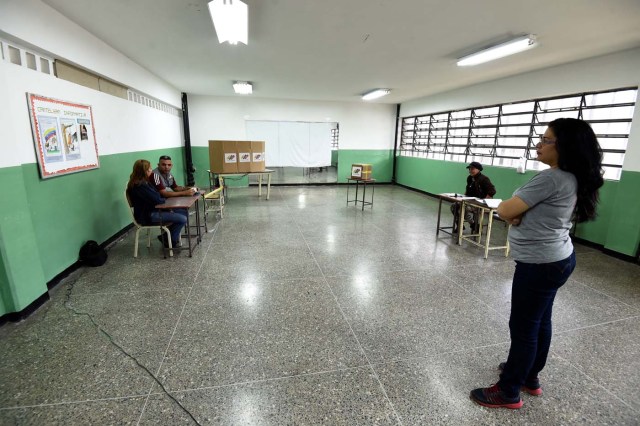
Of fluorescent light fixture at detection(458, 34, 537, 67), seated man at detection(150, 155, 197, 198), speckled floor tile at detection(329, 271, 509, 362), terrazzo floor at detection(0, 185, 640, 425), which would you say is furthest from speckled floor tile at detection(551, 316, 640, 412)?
seated man at detection(150, 155, 197, 198)

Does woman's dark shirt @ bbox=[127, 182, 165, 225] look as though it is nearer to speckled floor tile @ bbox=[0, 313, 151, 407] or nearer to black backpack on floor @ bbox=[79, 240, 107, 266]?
black backpack on floor @ bbox=[79, 240, 107, 266]

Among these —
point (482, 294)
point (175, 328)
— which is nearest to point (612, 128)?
point (482, 294)

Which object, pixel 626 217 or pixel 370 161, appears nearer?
pixel 626 217

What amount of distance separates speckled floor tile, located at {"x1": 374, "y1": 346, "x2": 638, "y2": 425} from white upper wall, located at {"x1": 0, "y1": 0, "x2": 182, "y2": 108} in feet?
12.6

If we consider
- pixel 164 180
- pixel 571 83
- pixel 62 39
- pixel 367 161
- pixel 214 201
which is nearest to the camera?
pixel 62 39

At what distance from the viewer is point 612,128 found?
4.23 m

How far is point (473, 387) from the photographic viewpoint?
5.81ft

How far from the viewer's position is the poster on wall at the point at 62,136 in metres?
2.66

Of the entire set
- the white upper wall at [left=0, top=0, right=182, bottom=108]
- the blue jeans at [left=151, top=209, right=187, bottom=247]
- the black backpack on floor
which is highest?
the white upper wall at [left=0, top=0, right=182, bottom=108]

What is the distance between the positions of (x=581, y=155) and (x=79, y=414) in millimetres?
2795

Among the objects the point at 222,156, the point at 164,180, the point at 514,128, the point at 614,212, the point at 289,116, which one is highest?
the point at 289,116

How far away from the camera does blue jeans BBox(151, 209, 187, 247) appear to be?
3594 mm

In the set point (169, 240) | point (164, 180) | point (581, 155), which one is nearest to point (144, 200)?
point (169, 240)

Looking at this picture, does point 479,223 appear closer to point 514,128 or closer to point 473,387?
point 514,128
